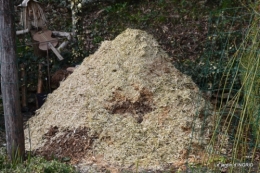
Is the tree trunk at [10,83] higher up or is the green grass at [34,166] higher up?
the tree trunk at [10,83]

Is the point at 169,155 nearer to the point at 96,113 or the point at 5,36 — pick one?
the point at 96,113

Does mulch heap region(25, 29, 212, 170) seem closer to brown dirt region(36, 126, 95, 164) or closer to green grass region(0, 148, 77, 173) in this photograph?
brown dirt region(36, 126, 95, 164)

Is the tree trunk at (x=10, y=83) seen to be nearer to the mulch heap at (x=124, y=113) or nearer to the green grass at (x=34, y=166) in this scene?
the green grass at (x=34, y=166)

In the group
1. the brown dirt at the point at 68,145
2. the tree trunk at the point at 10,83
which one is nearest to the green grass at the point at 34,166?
the tree trunk at the point at 10,83

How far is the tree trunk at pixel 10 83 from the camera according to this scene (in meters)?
4.52

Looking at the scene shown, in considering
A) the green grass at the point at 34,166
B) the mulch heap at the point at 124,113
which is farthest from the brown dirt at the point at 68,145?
the green grass at the point at 34,166

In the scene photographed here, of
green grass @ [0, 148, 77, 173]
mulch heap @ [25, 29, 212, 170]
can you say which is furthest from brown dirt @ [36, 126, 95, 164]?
green grass @ [0, 148, 77, 173]

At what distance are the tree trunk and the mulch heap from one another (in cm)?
34

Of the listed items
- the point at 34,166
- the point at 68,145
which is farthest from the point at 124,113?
the point at 34,166

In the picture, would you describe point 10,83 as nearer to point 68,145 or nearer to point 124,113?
point 68,145

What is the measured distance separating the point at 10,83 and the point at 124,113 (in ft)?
4.98

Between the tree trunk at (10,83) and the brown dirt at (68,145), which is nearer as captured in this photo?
the tree trunk at (10,83)

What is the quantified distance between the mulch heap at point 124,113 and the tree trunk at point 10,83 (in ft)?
1.12

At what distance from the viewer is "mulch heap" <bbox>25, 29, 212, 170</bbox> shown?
5102mm
